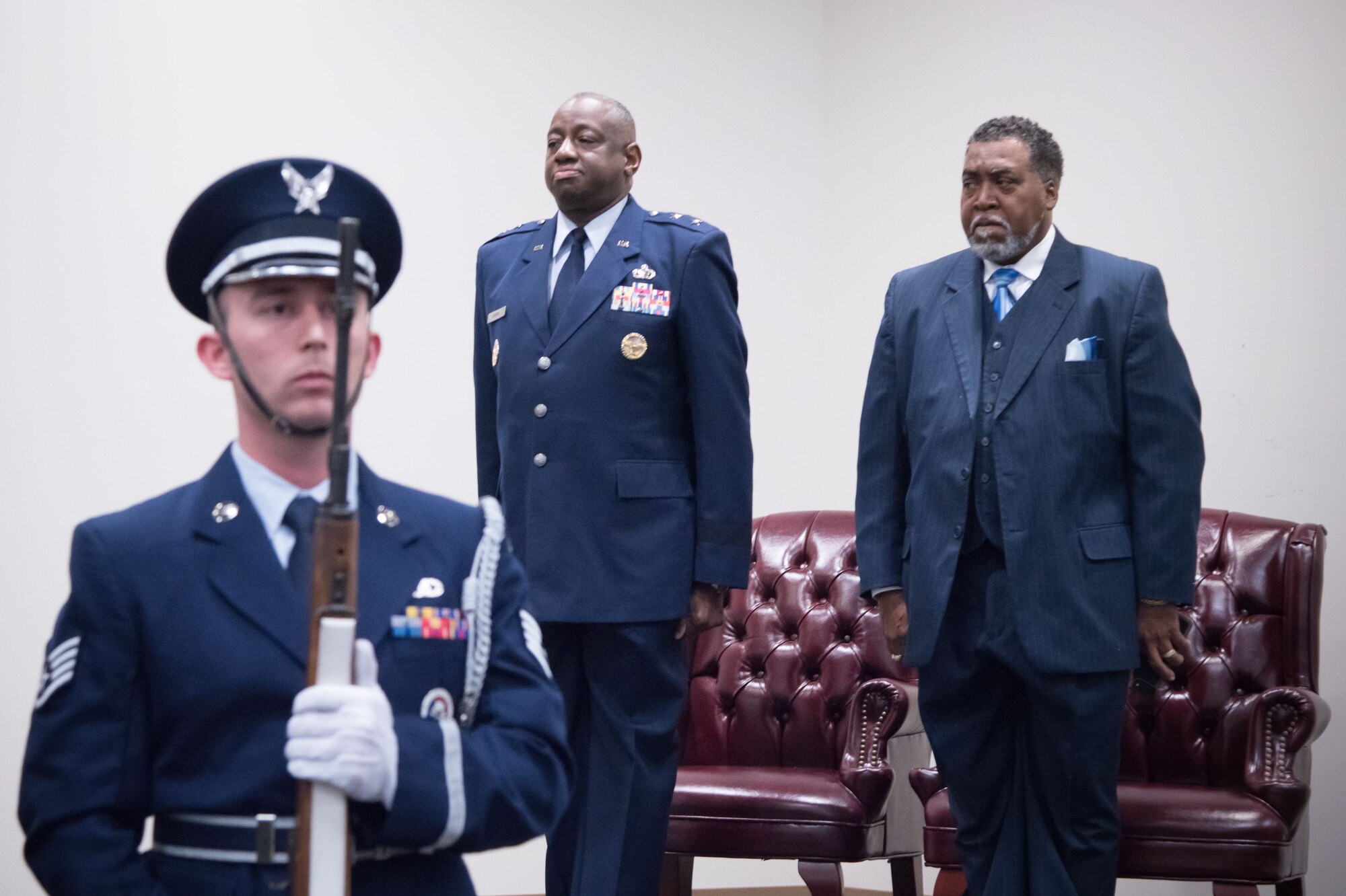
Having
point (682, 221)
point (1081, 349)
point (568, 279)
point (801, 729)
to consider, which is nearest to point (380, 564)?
point (568, 279)

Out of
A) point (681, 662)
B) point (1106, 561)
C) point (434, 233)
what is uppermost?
point (434, 233)

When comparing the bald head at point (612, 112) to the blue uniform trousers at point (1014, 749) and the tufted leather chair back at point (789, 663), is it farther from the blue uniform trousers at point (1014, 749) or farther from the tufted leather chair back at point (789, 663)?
the tufted leather chair back at point (789, 663)

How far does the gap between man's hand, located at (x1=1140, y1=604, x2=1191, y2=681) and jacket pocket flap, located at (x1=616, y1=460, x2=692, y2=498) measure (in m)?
0.82

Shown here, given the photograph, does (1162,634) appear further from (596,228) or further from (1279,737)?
(596,228)

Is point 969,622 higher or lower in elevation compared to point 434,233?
lower

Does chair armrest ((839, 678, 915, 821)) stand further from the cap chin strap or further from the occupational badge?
the cap chin strap

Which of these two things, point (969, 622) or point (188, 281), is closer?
point (188, 281)

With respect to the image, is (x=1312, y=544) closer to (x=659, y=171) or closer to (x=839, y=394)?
(x=839, y=394)

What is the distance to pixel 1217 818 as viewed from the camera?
2.85 metres

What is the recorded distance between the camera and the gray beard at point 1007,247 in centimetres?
272

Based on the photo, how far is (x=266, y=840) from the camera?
3.70ft

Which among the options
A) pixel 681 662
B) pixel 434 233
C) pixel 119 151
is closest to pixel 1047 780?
pixel 681 662

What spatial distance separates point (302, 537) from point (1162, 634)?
180 cm

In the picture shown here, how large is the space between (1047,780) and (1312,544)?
1.07 metres
